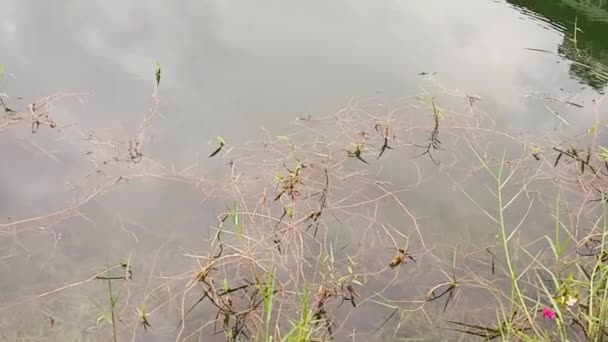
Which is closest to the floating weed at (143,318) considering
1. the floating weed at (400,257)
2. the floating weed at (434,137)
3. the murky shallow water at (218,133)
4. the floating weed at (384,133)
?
the murky shallow water at (218,133)

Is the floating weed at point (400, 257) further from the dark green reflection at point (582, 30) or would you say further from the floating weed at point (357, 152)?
the dark green reflection at point (582, 30)

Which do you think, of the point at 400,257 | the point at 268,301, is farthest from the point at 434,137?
→ the point at 268,301

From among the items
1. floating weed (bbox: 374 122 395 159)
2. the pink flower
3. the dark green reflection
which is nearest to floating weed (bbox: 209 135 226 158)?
floating weed (bbox: 374 122 395 159)

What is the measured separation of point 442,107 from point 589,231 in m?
1.19

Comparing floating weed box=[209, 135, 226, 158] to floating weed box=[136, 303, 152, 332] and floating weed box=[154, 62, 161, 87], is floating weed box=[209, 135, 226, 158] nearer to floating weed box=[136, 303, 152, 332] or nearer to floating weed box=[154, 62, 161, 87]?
floating weed box=[154, 62, 161, 87]

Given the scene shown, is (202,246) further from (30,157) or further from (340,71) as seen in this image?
(340,71)

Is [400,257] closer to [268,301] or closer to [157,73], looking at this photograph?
[268,301]

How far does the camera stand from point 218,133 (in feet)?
11.3

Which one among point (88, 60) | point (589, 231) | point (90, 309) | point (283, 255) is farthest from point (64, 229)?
point (589, 231)

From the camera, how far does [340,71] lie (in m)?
4.15

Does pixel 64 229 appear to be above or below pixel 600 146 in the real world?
below

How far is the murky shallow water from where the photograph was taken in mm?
2539

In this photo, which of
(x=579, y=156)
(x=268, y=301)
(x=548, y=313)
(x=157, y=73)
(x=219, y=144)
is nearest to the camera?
(x=268, y=301)

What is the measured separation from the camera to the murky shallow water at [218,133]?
100.0 inches
